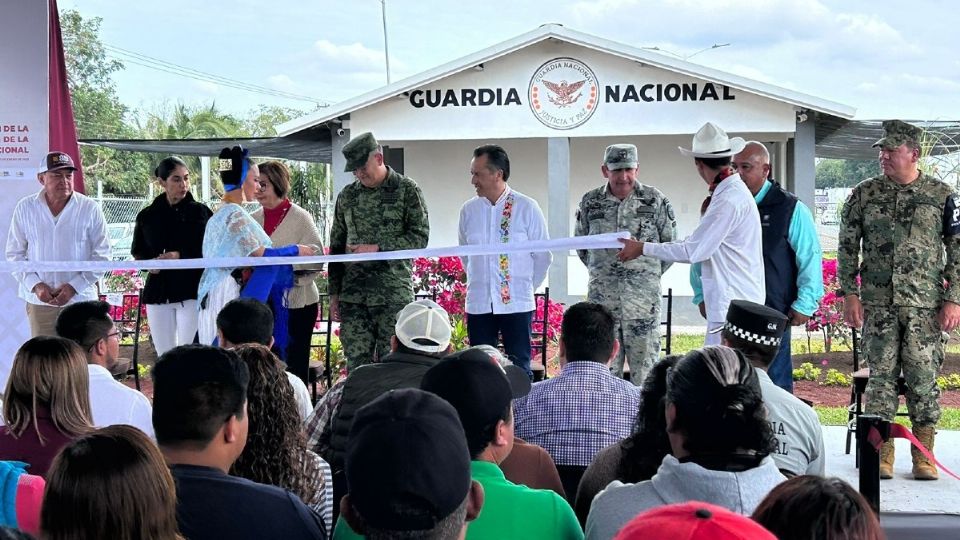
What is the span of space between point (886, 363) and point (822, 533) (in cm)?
431

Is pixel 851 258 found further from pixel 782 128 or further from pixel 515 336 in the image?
pixel 782 128

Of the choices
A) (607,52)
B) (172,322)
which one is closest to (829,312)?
(607,52)

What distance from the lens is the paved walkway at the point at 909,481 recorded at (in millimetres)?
5090

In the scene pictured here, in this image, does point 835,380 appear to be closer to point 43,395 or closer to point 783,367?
point 783,367

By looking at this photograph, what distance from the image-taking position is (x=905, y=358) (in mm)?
5629

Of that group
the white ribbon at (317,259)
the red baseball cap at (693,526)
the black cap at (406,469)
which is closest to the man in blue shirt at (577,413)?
the black cap at (406,469)

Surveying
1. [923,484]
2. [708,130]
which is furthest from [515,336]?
[923,484]

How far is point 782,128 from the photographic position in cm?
1345

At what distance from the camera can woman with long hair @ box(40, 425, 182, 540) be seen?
5.97 feet

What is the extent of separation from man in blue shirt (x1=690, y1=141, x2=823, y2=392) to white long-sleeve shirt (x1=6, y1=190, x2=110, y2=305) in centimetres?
416

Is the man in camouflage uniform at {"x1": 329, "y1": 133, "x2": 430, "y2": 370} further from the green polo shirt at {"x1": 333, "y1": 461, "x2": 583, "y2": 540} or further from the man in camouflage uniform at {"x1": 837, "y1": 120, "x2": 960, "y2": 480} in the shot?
the green polo shirt at {"x1": 333, "y1": 461, "x2": 583, "y2": 540}

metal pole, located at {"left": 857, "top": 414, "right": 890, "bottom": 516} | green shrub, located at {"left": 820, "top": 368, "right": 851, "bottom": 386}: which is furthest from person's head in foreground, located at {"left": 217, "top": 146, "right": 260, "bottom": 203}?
green shrub, located at {"left": 820, "top": 368, "right": 851, "bottom": 386}

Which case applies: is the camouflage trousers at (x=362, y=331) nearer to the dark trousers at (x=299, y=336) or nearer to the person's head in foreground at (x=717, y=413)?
the dark trousers at (x=299, y=336)

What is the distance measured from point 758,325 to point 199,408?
213cm
